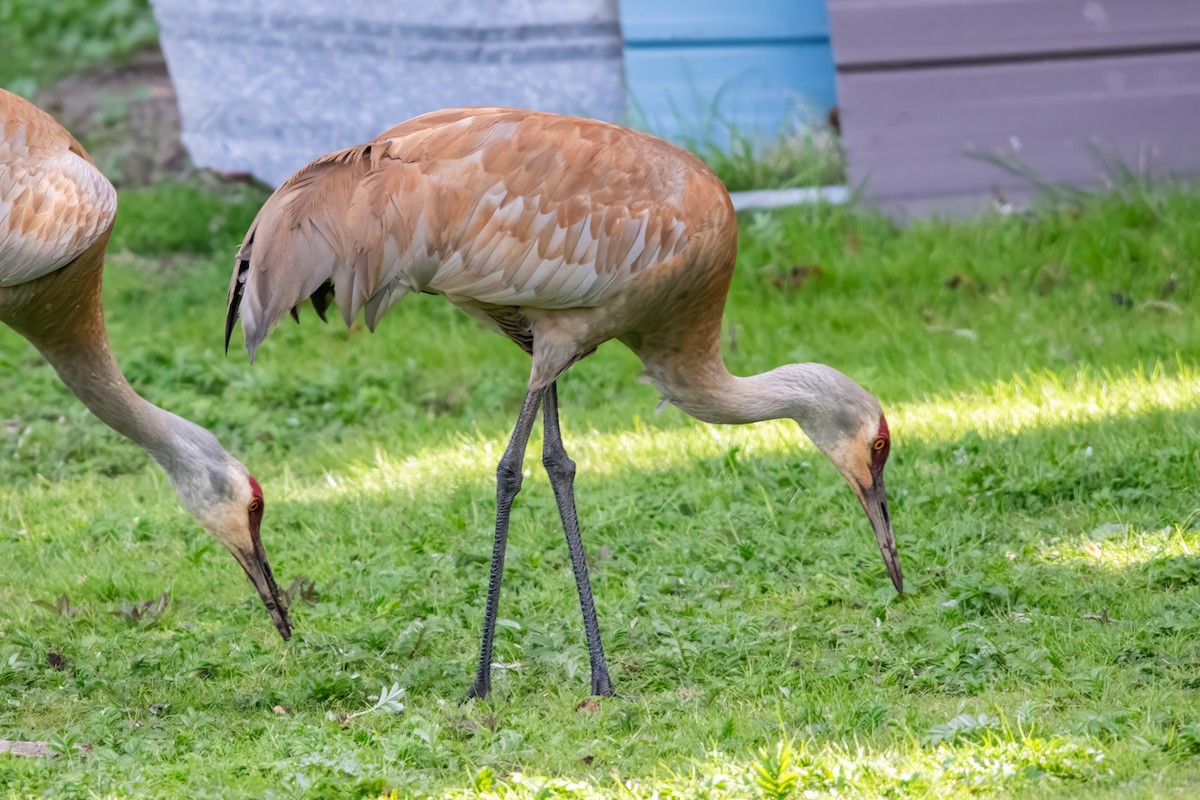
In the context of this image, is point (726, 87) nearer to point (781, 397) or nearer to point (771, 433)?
point (771, 433)

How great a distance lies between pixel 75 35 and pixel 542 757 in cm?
989

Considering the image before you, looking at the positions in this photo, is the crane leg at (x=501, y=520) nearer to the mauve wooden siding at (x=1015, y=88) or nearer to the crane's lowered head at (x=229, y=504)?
the crane's lowered head at (x=229, y=504)

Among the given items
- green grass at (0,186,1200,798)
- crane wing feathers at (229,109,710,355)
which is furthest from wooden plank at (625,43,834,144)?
crane wing feathers at (229,109,710,355)

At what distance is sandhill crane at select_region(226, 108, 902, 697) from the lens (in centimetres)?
460

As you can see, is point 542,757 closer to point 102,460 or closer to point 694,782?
point 694,782

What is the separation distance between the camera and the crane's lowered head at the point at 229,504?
17.1ft

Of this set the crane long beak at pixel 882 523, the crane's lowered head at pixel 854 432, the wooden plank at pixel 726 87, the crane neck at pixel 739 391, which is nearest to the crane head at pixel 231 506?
the crane neck at pixel 739 391

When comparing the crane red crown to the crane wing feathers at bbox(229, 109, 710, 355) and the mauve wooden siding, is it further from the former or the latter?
the mauve wooden siding

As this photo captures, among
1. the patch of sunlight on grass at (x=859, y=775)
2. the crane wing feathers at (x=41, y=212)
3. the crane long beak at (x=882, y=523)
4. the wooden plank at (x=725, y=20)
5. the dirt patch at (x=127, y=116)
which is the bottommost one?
the dirt patch at (x=127, y=116)

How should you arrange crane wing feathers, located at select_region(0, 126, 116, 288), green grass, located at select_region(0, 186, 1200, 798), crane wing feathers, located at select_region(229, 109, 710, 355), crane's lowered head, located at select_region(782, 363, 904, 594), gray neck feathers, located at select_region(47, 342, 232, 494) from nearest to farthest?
green grass, located at select_region(0, 186, 1200, 798) → crane wing feathers, located at select_region(229, 109, 710, 355) → crane wing feathers, located at select_region(0, 126, 116, 288) → crane's lowered head, located at select_region(782, 363, 904, 594) → gray neck feathers, located at select_region(47, 342, 232, 494)

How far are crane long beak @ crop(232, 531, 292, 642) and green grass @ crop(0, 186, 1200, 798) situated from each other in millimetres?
107

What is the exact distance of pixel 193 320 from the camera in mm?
8906

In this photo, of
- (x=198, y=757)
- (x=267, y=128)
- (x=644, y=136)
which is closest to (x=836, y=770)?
(x=198, y=757)

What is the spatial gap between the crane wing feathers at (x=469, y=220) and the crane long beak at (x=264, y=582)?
2.95 feet
